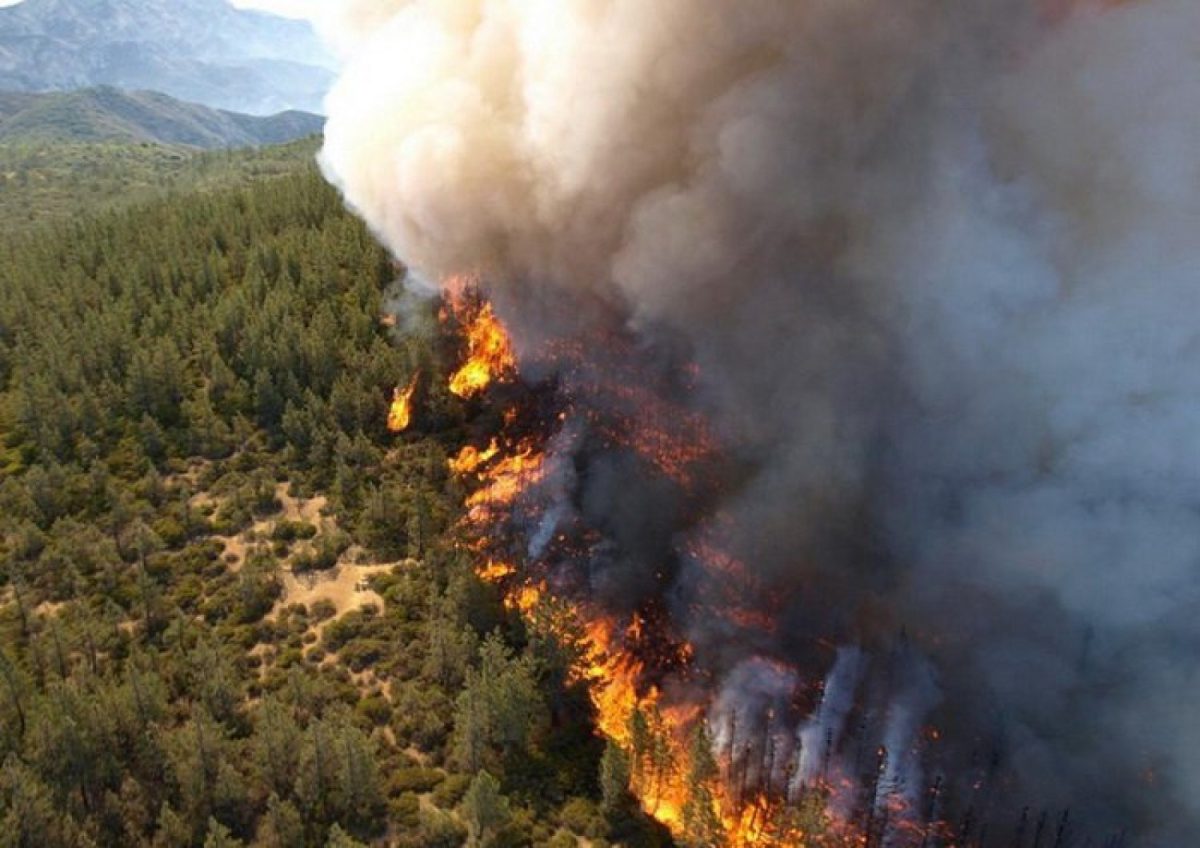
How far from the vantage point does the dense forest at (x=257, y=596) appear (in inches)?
1635

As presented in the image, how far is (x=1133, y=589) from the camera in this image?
4284 centimetres

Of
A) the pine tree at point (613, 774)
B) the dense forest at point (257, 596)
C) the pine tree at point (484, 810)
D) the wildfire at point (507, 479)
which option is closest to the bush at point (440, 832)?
the dense forest at point (257, 596)

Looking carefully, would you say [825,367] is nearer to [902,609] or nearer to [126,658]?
[902,609]

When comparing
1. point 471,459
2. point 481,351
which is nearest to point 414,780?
point 471,459

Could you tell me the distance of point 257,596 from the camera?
184 feet

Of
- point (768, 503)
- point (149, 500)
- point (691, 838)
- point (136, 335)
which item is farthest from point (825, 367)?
point (136, 335)

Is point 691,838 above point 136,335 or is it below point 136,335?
below

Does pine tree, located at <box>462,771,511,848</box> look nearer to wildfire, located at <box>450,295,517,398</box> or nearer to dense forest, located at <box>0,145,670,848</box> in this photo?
dense forest, located at <box>0,145,670,848</box>

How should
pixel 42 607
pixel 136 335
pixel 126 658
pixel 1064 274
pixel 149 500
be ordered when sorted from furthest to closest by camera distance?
1. pixel 136 335
2. pixel 149 500
3. pixel 42 607
4. pixel 126 658
5. pixel 1064 274

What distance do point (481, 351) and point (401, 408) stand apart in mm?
9721

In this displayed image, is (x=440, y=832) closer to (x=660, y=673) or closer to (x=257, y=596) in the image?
(x=660, y=673)

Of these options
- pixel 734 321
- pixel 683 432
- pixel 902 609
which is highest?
pixel 734 321

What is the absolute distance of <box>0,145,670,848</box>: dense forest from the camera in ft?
136

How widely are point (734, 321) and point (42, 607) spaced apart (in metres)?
46.9
